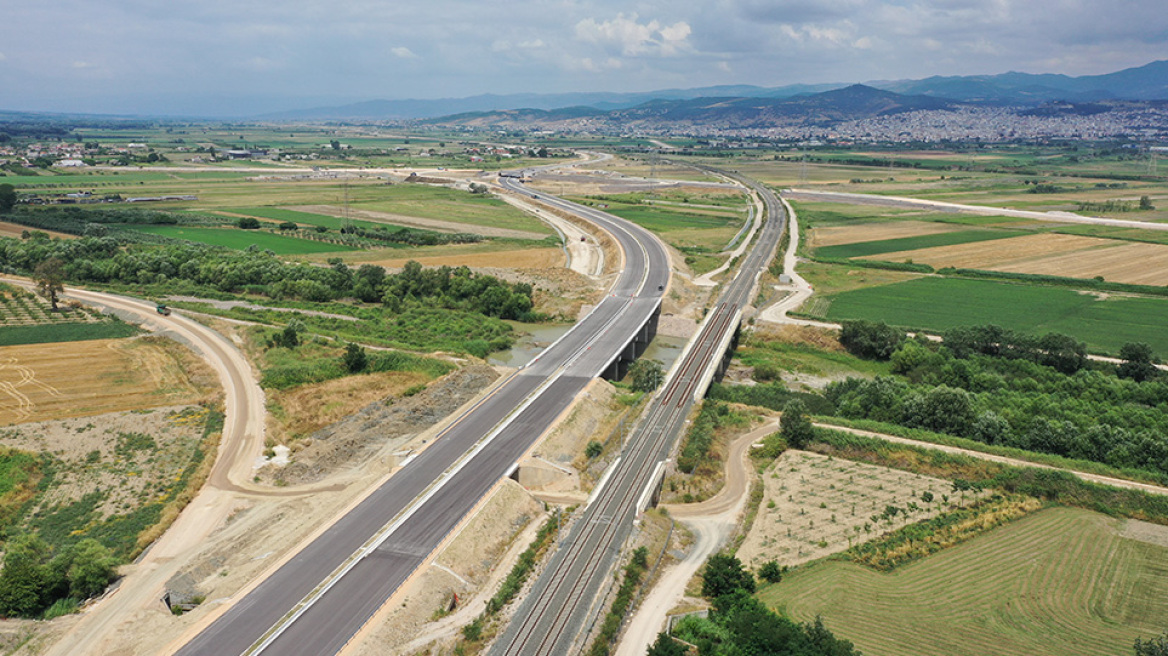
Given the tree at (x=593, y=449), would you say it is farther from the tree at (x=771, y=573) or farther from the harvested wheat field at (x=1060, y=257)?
the harvested wheat field at (x=1060, y=257)

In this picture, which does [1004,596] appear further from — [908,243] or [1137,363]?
[908,243]

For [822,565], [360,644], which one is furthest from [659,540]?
[360,644]

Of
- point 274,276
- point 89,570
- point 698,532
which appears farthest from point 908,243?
point 89,570

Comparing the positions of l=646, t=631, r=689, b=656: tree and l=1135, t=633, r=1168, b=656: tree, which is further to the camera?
l=646, t=631, r=689, b=656: tree

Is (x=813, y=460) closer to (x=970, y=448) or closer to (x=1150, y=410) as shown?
(x=970, y=448)

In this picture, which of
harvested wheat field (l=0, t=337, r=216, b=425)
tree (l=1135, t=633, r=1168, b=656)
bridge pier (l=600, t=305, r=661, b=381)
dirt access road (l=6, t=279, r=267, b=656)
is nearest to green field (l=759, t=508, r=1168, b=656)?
tree (l=1135, t=633, r=1168, b=656)

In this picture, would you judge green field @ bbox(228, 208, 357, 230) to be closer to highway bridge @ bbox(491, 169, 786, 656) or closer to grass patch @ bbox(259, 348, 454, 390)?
grass patch @ bbox(259, 348, 454, 390)

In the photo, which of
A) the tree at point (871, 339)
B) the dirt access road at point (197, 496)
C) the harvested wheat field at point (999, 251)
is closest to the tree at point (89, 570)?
the dirt access road at point (197, 496)
